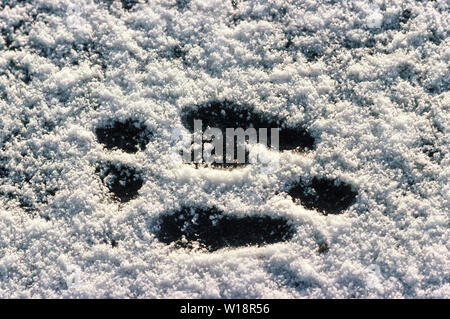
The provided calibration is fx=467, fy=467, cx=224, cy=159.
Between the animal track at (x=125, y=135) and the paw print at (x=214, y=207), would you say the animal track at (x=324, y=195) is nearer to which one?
the paw print at (x=214, y=207)

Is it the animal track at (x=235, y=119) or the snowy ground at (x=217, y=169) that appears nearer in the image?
the snowy ground at (x=217, y=169)

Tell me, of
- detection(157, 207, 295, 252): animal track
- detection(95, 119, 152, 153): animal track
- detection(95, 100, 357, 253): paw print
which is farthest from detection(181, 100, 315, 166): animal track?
detection(157, 207, 295, 252): animal track

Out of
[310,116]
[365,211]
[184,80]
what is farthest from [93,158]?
[365,211]

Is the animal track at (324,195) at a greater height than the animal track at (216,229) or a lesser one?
greater

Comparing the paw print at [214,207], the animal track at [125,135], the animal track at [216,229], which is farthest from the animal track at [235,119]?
the animal track at [216,229]

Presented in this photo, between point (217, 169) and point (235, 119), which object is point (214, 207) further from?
point (235, 119)

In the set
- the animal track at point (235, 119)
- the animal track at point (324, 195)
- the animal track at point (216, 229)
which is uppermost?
the animal track at point (235, 119)
